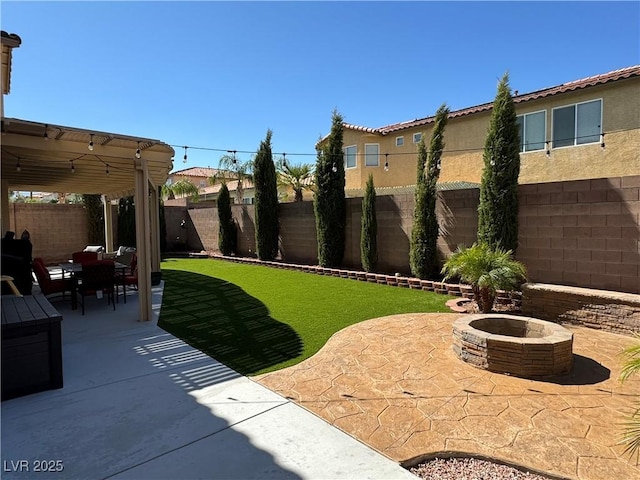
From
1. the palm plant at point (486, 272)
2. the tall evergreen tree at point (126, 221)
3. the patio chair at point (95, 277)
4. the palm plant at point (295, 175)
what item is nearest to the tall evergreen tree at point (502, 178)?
the palm plant at point (486, 272)

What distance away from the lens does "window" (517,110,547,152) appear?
41.9 feet

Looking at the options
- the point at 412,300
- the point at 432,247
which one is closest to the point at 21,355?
the point at 412,300

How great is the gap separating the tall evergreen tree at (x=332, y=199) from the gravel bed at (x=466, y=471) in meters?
10.5

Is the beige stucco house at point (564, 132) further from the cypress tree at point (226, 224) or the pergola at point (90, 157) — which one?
the pergola at point (90, 157)

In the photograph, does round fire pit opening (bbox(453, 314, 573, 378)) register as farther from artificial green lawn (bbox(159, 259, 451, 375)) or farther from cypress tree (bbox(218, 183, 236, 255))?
cypress tree (bbox(218, 183, 236, 255))

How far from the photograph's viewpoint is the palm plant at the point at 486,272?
23.2 feet

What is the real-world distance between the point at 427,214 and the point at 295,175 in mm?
10792

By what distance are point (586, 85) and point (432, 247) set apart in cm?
749

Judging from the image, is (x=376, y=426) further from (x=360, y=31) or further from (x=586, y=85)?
(x=586, y=85)

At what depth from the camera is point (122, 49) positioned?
9297 millimetres

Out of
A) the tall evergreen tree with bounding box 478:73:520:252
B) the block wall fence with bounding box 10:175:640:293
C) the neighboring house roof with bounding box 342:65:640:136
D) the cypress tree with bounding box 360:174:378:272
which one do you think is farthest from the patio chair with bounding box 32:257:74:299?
the neighboring house roof with bounding box 342:65:640:136

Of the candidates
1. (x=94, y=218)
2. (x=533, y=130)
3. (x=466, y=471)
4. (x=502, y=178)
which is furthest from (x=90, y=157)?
(x=533, y=130)

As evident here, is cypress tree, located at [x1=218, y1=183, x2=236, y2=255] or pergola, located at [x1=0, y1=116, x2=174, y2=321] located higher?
pergola, located at [x1=0, y1=116, x2=174, y2=321]

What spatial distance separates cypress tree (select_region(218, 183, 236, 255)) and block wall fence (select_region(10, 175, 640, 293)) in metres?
1.64
